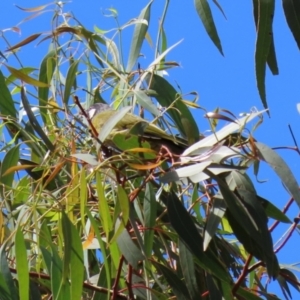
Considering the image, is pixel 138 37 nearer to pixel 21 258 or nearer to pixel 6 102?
pixel 6 102

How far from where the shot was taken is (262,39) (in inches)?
54.5

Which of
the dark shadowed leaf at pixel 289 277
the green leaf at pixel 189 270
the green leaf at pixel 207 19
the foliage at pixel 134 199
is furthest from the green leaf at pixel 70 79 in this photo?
the dark shadowed leaf at pixel 289 277

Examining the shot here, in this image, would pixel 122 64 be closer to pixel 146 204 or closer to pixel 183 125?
Answer: pixel 183 125

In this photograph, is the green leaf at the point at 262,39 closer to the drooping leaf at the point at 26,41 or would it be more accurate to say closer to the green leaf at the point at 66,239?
the green leaf at the point at 66,239

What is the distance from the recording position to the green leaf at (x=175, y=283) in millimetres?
1507

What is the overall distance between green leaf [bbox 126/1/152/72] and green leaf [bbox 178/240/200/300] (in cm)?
52

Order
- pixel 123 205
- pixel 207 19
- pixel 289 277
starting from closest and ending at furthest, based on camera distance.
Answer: pixel 123 205, pixel 207 19, pixel 289 277

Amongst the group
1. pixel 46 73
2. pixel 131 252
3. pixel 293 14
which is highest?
pixel 46 73

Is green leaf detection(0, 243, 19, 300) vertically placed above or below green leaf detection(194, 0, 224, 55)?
below

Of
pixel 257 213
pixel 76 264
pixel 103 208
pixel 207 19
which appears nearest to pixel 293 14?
pixel 207 19

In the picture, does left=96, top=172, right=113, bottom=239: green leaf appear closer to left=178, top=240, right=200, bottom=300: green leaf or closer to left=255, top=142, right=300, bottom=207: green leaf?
left=178, top=240, right=200, bottom=300: green leaf

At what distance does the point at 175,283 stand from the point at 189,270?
7cm

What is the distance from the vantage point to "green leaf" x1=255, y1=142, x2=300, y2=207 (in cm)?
134

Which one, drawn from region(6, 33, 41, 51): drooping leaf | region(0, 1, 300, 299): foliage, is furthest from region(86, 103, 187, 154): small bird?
region(6, 33, 41, 51): drooping leaf
